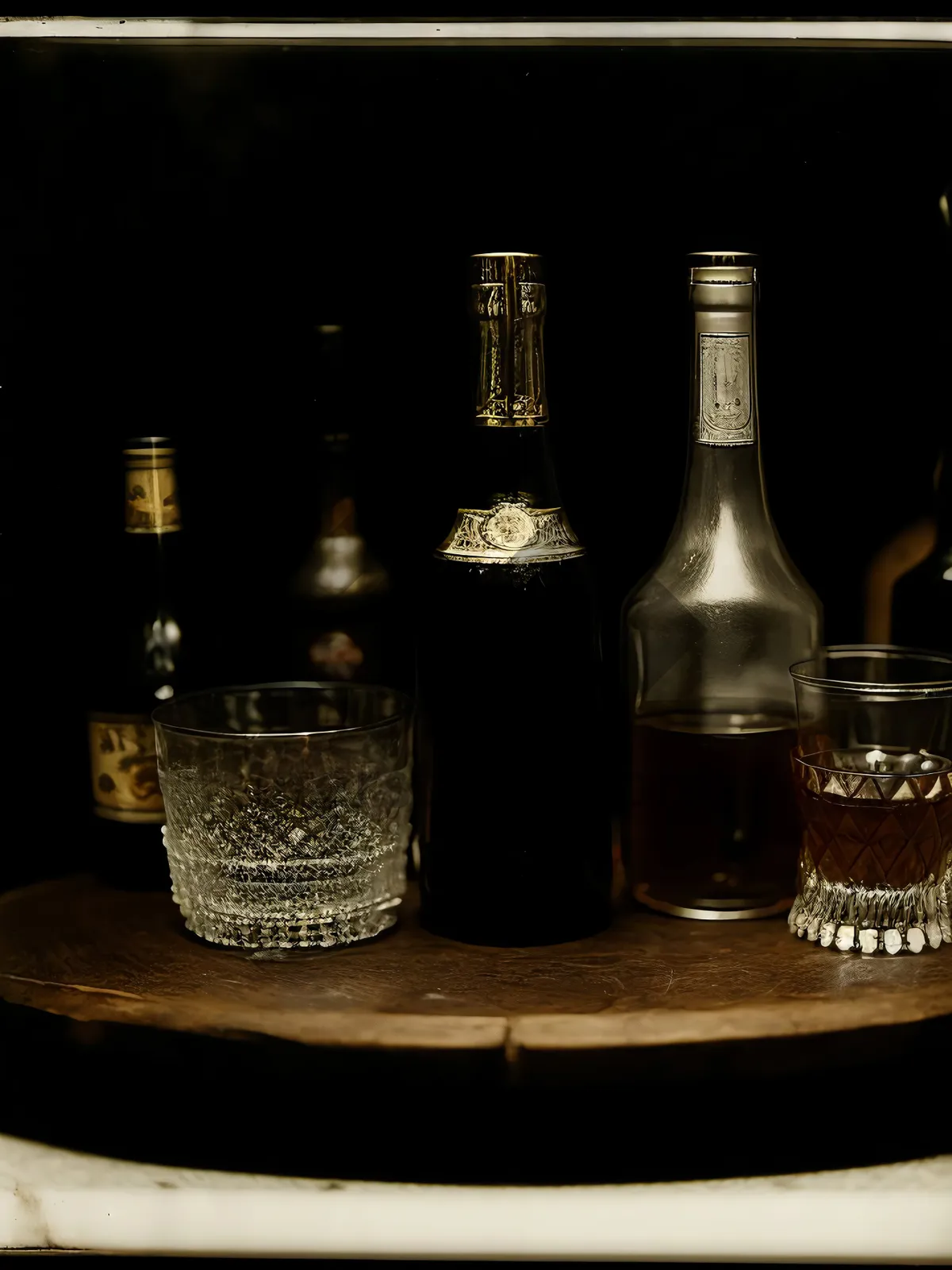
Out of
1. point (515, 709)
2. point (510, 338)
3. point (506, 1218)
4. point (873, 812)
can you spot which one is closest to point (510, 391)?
point (510, 338)

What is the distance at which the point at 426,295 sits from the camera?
94 cm

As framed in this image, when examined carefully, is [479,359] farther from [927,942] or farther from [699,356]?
[927,942]

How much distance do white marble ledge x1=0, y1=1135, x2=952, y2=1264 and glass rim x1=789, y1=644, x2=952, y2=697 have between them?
21 centimetres

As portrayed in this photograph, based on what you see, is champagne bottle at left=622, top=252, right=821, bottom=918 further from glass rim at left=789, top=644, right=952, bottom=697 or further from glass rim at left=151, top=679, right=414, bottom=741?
glass rim at left=151, top=679, right=414, bottom=741

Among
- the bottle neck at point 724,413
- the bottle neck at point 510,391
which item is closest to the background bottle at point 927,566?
the bottle neck at point 724,413

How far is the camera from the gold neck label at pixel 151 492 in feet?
2.89

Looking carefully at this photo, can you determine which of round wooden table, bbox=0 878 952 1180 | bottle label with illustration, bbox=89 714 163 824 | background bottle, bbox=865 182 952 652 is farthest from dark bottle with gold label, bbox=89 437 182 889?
background bottle, bbox=865 182 952 652

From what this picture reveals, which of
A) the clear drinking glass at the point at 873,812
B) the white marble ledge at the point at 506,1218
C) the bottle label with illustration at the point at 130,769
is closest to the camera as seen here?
the white marble ledge at the point at 506,1218

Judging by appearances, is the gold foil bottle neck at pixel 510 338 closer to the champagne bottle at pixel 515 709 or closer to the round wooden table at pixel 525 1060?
the champagne bottle at pixel 515 709

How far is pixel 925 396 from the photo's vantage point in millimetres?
946

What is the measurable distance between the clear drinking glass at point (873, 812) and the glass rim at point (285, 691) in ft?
0.65

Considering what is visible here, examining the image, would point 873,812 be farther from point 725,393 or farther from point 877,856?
point 725,393

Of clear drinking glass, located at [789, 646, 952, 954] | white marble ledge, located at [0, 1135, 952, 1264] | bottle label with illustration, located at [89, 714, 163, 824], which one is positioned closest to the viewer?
white marble ledge, located at [0, 1135, 952, 1264]

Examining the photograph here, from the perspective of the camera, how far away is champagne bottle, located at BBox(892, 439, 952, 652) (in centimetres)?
87
